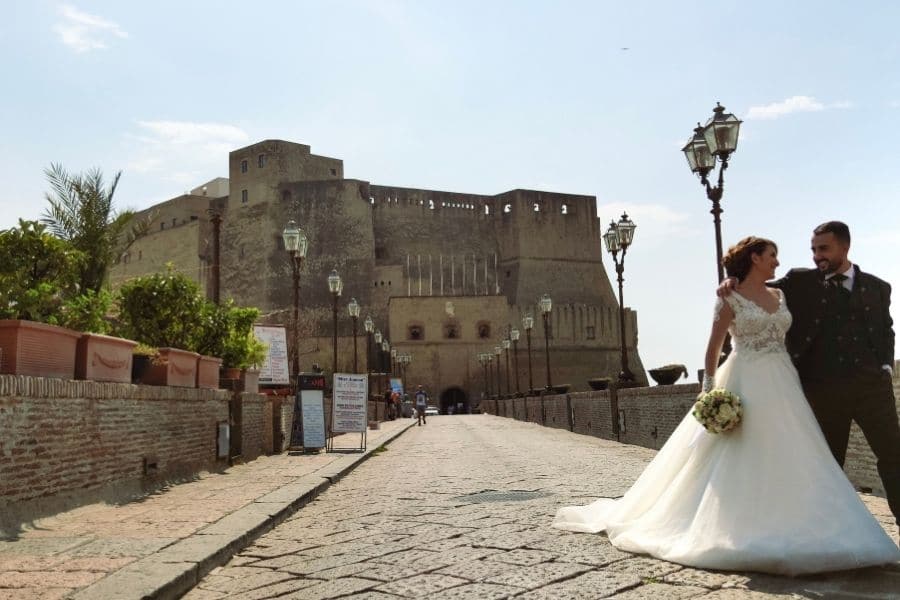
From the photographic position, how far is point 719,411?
159 inches

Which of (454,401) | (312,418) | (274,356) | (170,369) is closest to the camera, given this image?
(170,369)

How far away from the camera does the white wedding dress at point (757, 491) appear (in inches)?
143

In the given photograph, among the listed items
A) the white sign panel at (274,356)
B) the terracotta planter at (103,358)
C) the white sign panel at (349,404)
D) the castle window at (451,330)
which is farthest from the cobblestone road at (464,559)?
the castle window at (451,330)

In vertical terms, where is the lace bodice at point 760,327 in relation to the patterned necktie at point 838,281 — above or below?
below

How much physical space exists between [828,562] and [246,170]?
60.9 meters

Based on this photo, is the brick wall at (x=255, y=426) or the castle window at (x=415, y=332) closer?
the brick wall at (x=255, y=426)

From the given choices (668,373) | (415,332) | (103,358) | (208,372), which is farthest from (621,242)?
(415,332)

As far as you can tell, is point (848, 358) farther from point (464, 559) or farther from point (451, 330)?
point (451, 330)

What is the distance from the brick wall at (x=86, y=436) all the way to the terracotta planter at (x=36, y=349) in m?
0.15

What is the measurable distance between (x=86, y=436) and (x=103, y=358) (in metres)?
0.78

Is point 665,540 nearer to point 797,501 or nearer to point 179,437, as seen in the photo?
point 797,501

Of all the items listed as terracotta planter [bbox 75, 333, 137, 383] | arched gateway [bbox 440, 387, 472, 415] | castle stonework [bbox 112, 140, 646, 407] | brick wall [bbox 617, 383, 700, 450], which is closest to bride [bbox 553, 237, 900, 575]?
terracotta planter [bbox 75, 333, 137, 383]

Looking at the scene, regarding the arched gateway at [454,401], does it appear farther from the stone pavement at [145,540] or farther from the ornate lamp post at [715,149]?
the stone pavement at [145,540]

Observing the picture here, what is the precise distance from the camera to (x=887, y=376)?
403 centimetres
